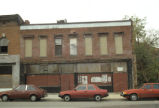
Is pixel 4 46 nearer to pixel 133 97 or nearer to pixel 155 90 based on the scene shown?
pixel 133 97

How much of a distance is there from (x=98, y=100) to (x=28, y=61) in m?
10.2

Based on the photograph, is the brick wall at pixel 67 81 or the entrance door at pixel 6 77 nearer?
the brick wall at pixel 67 81

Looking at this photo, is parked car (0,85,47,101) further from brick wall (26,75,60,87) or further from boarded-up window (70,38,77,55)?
boarded-up window (70,38,77,55)

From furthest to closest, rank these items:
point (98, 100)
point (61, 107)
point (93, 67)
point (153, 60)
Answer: point (153, 60), point (93, 67), point (98, 100), point (61, 107)

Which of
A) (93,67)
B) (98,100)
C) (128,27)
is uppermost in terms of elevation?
(128,27)

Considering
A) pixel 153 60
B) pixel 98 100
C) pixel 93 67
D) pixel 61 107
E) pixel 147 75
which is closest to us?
pixel 61 107

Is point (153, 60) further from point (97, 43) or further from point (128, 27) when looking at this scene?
point (97, 43)

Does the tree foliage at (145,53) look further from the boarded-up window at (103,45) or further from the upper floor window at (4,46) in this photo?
the upper floor window at (4,46)

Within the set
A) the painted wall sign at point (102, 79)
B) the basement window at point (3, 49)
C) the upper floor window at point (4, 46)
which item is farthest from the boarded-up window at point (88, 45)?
the basement window at point (3, 49)

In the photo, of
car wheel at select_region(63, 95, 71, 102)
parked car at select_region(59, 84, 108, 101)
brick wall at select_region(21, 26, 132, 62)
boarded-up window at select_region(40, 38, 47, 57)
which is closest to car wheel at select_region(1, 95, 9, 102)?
parked car at select_region(59, 84, 108, 101)

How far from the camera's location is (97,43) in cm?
2059

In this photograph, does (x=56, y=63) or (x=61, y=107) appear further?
(x=56, y=63)

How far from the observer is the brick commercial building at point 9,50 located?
2066cm

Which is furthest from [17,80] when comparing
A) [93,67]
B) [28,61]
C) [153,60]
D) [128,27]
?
[153,60]
